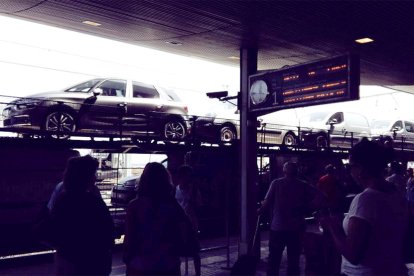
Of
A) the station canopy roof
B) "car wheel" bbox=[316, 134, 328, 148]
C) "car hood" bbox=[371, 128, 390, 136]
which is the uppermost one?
the station canopy roof

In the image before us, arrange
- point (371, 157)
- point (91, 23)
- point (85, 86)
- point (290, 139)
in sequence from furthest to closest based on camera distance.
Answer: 1. point (290, 139)
2. point (85, 86)
3. point (91, 23)
4. point (371, 157)

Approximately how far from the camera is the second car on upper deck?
10320 mm

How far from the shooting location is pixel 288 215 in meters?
6.76

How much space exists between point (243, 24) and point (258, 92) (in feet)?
5.10

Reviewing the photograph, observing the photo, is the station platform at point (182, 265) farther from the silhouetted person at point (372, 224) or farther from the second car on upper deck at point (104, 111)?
the silhouetted person at point (372, 224)

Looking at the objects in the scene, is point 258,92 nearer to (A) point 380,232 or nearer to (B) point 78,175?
(B) point 78,175

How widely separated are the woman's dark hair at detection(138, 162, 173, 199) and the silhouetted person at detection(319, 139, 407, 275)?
4.43ft

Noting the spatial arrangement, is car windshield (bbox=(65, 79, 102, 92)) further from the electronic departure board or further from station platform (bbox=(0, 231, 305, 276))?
the electronic departure board

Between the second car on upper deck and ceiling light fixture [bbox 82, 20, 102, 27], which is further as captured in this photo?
the second car on upper deck

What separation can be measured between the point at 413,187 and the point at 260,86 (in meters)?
4.78

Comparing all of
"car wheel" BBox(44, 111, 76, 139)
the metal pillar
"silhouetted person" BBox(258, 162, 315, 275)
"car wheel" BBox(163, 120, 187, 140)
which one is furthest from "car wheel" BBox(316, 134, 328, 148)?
"silhouetted person" BBox(258, 162, 315, 275)

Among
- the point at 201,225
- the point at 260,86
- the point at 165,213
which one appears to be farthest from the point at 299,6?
the point at 201,225

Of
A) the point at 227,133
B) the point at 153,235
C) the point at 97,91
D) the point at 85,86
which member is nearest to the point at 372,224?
the point at 153,235

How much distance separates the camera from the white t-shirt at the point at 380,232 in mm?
2594
